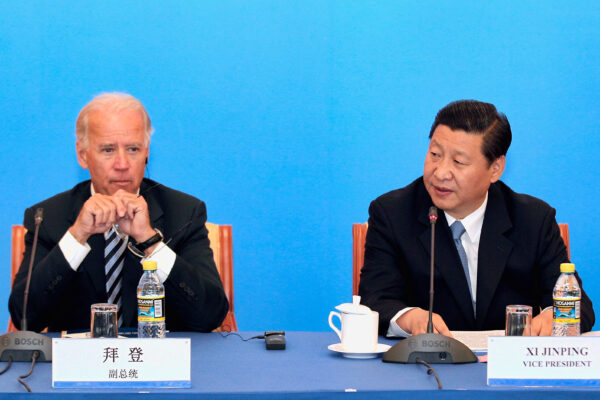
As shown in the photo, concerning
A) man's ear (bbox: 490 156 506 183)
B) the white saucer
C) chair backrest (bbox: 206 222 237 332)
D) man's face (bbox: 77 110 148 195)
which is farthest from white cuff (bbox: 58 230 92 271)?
man's ear (bbox: 490 156 506 183)

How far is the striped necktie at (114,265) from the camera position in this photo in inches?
103

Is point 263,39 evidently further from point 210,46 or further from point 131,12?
point 131,12

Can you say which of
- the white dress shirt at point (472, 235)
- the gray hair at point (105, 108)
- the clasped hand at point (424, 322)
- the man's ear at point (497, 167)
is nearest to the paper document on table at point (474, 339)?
the clasped hand at point (424, 322)

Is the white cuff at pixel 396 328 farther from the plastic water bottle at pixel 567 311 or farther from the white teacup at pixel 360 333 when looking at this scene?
the plastic water bottle at pixel 567 311

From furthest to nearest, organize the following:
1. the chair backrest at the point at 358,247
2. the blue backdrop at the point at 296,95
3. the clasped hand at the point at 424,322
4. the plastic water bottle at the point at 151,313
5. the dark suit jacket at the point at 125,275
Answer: the blue backdrop at the point at 296,95 < the chair backrest at the point at 358,247 < the dark suit jacket at the point at 125,275 < the clasped hand at the point at 424,322 < the plastic water bottle at the point at 151,313

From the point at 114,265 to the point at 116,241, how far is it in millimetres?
93

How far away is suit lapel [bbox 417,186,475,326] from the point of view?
8.41 ft

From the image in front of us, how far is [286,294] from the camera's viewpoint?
12.6ft

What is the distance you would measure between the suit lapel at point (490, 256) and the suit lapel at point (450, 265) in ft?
0.15

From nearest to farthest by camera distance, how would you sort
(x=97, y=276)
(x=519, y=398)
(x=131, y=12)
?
(x=519, y=398)
(x=97, y=276)
(x=131, y=12)

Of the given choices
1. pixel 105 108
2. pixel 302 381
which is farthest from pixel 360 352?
pixel 105 108

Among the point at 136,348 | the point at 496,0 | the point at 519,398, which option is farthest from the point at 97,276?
the point at 496,0

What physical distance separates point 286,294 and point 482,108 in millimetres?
1559

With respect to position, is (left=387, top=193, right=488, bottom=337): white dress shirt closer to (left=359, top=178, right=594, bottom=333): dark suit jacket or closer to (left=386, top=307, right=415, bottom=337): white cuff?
(left=359, top=178, right=594, bottom=333): dark suit jacket
